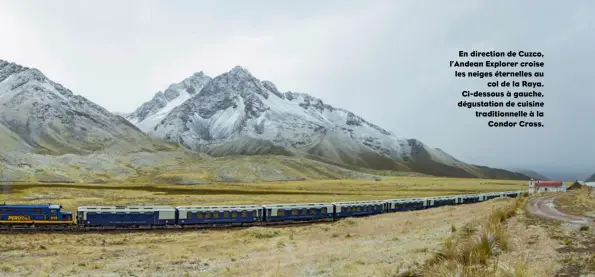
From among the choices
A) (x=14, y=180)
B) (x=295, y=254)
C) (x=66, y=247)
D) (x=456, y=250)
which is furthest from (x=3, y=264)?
(x=14, y=180)

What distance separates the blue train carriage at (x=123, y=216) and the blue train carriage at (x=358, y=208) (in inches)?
932

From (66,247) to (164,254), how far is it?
10.5 metres

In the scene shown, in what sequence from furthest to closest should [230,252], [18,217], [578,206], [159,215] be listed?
1. [159,215]
2. [578,206]
3. [18,217]
4. [230,252]

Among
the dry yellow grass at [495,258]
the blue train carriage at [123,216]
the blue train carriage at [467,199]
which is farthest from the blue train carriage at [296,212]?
the dry yellow grass at [495,258]

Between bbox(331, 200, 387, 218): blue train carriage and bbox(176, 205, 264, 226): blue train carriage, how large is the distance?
40.5ft

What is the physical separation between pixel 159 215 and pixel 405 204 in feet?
133

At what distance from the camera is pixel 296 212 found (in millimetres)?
57344

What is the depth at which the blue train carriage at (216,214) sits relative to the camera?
5109 cm

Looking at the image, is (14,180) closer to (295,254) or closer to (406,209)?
(406,209)

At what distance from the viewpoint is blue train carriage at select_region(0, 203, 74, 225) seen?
46281 millimetres

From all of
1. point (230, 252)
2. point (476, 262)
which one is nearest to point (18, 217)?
point (230, 252)

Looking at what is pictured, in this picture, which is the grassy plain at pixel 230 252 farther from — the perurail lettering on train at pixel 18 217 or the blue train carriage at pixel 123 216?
the perurail lettering on train at pixel 18 217

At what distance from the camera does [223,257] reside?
31953 mm

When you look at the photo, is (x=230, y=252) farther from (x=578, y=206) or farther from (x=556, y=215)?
(x=578, y=206)
